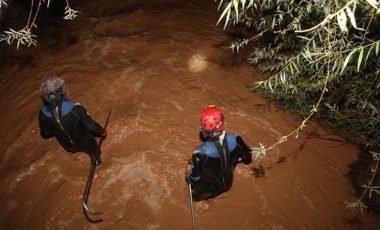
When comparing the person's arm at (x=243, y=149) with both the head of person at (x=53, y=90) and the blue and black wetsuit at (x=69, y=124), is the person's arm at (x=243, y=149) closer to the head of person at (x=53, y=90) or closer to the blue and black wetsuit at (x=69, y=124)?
the blue and black wetsuit at (x=69, y=124)

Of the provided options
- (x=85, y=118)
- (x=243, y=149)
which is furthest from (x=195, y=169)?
(x=85, y=118)

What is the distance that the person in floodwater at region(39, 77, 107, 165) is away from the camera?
459cm

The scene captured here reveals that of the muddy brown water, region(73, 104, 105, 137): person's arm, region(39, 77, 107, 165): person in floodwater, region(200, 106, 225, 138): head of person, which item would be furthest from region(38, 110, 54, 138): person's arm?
→ region(200, 106, 225, 138): head of person

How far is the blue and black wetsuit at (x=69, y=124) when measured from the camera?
4.72m

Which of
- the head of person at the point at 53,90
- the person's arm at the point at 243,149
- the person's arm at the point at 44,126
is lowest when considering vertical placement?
the person's arm at the point at 44,126

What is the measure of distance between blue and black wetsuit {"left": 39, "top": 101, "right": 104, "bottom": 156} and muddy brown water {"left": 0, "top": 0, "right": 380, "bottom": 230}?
0.74m

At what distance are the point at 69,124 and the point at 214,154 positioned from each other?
2453mm

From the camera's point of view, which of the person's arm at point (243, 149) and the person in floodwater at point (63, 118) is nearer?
the person's arm at point (243, 149)

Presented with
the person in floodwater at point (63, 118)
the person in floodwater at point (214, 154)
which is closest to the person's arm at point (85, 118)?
the person in floodwater at point (63, 118)

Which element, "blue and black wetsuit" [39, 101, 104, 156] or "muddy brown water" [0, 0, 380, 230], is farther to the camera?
"muddy brown water" [0, 0, 380, 230]

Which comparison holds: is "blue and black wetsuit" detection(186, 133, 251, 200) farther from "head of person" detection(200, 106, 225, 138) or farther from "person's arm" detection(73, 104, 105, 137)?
"person's arm" detection(73, 104, 105, 137)

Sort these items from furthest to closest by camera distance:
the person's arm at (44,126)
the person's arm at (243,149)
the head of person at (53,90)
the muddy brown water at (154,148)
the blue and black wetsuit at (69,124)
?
the muddy brown water at (154,148)
the person's arm at (44,126)
the blue and black wetsuit at (69,124)
the head of person at (53,90)
the person's arm at (243,149)

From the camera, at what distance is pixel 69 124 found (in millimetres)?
4832

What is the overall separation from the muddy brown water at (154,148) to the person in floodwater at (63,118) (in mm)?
851
